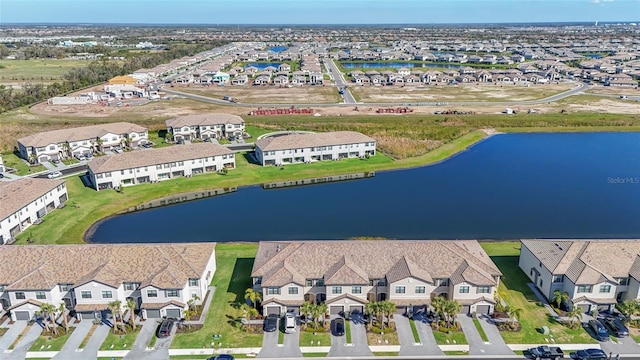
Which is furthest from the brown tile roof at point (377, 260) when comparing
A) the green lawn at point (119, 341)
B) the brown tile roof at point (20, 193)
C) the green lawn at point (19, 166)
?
the green lawn at point (19, 166)

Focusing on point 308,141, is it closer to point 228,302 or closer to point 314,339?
point 228,302

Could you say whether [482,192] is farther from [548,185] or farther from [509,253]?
[509,253]

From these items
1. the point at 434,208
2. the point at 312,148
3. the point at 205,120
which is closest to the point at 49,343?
the point at 434,208

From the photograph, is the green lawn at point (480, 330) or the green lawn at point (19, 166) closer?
the green lawn at point (480, 330)

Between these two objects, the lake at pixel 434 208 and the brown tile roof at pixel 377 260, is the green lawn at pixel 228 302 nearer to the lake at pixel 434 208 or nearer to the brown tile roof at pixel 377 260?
the brown tile roof at pixel 377 260

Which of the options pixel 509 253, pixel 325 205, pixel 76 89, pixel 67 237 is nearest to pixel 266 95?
pixel 76 89

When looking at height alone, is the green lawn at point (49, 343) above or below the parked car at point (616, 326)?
below
